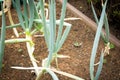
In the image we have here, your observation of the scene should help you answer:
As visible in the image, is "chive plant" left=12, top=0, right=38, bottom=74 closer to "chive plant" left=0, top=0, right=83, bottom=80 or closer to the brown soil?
"chive plant" left=0, top=0, right=83, bottom=80

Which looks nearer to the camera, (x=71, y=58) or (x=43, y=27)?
(x=43, y=27)

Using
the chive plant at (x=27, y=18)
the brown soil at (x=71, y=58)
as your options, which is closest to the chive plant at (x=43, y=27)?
the chive plant at (x=27, y=18)

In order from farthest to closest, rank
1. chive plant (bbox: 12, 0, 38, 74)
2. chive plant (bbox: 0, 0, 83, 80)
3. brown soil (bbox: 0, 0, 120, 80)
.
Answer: brown soil (bbox: 0, 0, 120, 80)
chive plant (bbox: 12, 0, 38, 74)
chive plant (bbox: 0, 0, 83, 80)

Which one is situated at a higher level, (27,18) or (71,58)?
(27,18)

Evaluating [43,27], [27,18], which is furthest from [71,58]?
[43,27]

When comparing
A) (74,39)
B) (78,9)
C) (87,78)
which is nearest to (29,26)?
(87,78)

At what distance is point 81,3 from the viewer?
298 cm

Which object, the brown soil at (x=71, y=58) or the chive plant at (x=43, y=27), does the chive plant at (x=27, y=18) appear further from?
the brown soil at (x=71, y=58)

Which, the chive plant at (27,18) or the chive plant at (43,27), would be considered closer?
the chive plant at (43,27)

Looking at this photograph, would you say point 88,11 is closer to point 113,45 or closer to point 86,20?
point 86,20

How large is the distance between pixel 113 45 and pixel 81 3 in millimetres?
876

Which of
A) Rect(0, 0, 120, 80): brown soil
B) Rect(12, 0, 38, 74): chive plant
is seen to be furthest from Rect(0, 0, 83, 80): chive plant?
Rect(0, 0, 120, 80): brown soil

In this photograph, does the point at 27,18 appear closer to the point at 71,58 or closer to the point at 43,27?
the point at 43,27

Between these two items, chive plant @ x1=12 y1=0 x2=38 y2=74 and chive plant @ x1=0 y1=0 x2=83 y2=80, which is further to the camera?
chive plant @ x1=12 y1=0 x2=38 y2=74
